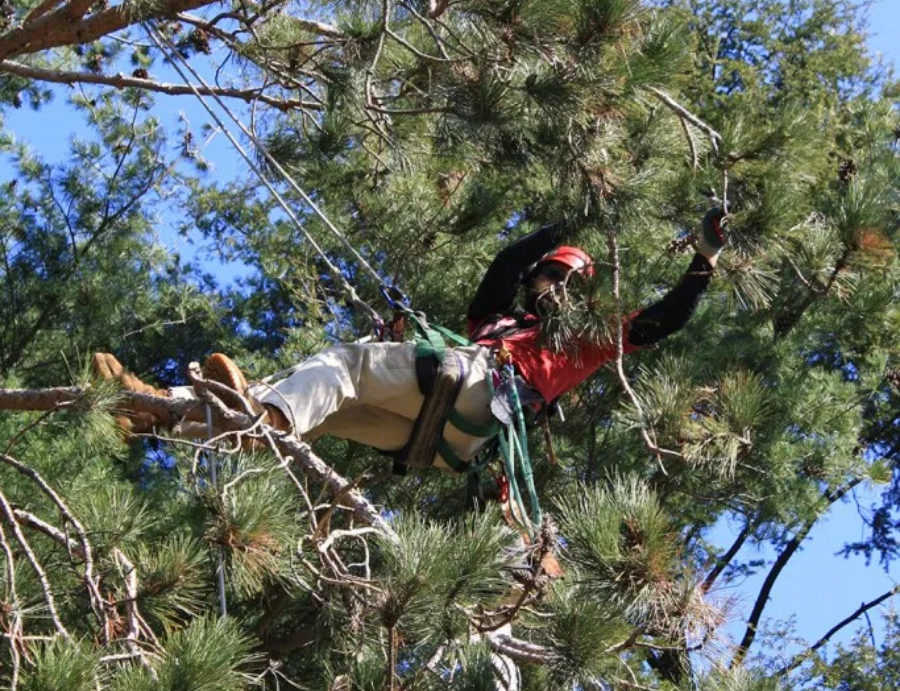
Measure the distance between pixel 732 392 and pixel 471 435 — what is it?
88 cm

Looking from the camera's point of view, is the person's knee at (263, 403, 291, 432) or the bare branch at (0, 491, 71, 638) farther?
the person's knee at (263, 403, 291, 432)

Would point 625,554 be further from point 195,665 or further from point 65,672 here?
point 65,672

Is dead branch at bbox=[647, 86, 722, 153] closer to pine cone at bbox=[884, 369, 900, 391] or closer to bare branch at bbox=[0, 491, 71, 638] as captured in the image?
pine cone at bbox=[884, 369, 900, 391]

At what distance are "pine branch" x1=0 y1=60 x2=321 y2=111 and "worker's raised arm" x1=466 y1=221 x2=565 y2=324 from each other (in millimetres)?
733

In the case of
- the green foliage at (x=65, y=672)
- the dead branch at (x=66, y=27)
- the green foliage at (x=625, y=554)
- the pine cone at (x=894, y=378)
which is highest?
the pine cone at (x=894, y=378)

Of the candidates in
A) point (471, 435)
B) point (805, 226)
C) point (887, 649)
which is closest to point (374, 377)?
point (471, 435)

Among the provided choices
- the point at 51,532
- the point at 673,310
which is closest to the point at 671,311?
the point at 673,310

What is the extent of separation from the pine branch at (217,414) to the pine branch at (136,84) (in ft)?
3.46

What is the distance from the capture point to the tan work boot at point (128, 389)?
3.86m

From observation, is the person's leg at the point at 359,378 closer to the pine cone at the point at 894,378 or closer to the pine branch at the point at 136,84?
the pine branch at the point at 136,84

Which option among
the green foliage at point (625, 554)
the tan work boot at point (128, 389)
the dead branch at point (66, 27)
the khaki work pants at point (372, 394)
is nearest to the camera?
the green foliage at point (625, 554)

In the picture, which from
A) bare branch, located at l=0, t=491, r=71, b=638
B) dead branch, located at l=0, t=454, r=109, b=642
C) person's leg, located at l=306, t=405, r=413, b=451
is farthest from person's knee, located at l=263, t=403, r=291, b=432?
bare branch, located at l=0, t=491, r=71, b=638

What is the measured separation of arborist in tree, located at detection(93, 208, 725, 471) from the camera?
447 cm

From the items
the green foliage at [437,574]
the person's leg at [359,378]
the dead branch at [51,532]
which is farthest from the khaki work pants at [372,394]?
the green foliage at [437,574]
